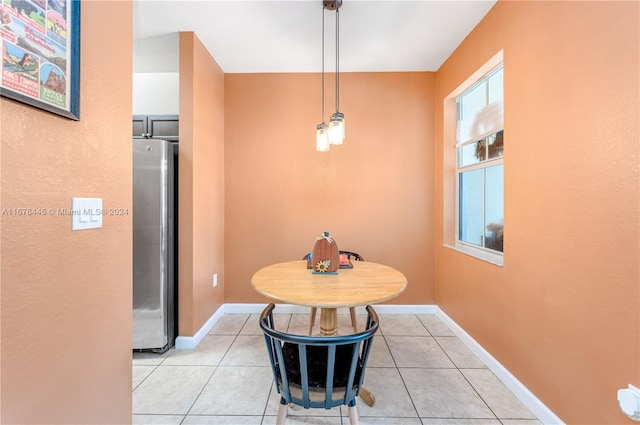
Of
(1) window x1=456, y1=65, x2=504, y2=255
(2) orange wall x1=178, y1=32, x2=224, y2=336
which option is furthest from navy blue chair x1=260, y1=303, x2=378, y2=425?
(1) window x1=456, y1=65, x2=504, y2=255

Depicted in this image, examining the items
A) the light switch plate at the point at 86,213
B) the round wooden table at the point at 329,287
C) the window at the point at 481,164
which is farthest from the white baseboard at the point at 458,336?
the light switch plate at the point at 86,213

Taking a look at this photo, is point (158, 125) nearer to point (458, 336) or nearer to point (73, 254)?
point (73, 254)

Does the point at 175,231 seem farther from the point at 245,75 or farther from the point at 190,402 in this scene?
the point at 245,75

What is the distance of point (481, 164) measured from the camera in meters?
2.38

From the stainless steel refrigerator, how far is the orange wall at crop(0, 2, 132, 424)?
107 cm

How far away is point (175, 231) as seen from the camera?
2389 mm

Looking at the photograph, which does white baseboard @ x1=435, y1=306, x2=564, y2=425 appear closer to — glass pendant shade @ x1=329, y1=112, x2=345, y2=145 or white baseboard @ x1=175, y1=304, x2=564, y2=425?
white baseboard @ x1=175, y1=304, x2=564, y2=425

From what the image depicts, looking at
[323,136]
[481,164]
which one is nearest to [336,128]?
[323,136]

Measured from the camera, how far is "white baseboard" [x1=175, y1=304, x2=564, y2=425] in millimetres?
1562

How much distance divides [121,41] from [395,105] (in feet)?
8.65

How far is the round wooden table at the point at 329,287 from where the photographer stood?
4.57ft

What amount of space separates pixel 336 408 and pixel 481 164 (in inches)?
89.6

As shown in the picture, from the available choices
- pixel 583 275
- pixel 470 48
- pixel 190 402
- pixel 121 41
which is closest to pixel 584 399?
pixel 583 275

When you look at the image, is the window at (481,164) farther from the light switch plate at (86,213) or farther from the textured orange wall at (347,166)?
the light switch plate at (86,213)
